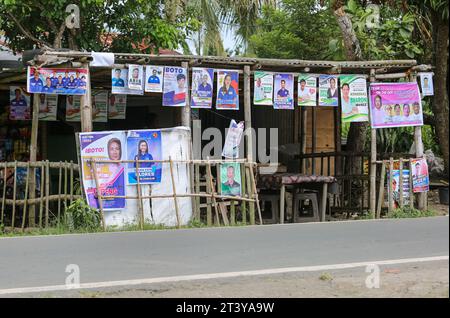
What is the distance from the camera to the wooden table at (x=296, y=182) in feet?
36.8

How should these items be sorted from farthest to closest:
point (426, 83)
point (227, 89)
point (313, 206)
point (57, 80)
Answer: point (313, 206) < point (426, 83) < point (227, 89) < point (57, 80)

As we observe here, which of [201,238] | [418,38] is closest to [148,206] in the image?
[201,238]

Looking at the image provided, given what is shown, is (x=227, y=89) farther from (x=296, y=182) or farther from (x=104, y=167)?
(x=104, y=167)

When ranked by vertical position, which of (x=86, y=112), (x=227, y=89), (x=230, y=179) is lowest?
(x=230, y=179)

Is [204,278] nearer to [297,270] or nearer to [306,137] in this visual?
[297,270]

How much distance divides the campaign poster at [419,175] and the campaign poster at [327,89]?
202 centimetres

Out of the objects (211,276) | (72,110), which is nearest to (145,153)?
(72,110)

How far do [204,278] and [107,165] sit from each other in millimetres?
3727

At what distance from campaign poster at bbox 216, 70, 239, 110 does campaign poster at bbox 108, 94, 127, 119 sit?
3067mm

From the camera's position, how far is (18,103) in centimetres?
1256

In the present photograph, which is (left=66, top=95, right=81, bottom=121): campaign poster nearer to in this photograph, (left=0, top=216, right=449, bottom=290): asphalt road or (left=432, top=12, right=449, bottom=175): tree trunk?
(left=0, top=216, right=449, bottom=290): asphalt road

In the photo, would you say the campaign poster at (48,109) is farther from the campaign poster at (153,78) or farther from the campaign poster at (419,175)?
the campaign poster at (419,175)

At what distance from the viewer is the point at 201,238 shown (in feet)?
29.3

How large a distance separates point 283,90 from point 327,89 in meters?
0.86
